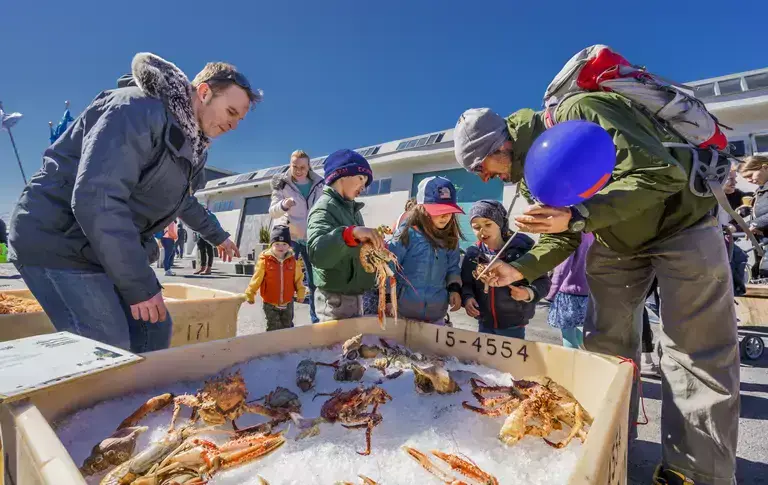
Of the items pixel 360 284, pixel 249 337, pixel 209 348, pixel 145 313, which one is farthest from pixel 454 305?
pixel 145 313

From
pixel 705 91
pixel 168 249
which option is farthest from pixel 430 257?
pixel 168 249

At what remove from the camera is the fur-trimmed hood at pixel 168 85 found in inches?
64.7

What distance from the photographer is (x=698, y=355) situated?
156cm

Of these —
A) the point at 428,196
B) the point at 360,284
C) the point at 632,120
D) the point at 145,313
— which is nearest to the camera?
the point at 632,120

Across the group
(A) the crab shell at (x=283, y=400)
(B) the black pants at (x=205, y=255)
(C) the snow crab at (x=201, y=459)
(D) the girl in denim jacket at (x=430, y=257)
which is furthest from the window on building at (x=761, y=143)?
(B) the black pants at (x=205, y=255)

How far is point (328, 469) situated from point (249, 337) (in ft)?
2.82

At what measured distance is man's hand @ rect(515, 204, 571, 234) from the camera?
143 cm

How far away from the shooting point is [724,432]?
147 cm

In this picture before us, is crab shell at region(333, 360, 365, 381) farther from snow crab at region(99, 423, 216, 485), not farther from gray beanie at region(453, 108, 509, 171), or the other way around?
gray beanie at region(453, 108, 509, 171)

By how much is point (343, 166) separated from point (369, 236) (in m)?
0.74

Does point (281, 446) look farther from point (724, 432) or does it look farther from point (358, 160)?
point (358, 160)

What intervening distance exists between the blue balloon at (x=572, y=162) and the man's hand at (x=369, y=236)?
0.86 metres

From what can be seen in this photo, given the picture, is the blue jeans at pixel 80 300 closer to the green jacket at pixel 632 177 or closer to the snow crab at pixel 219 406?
the snow crab at pixel 219 406

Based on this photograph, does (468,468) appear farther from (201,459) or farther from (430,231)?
(430,231)
